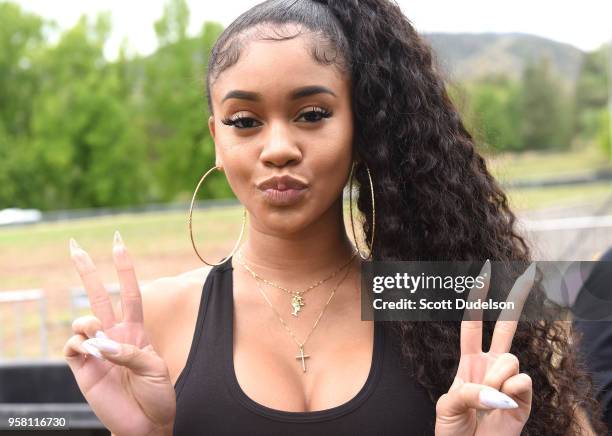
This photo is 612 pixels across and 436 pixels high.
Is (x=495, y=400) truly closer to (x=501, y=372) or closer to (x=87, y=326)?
(x=501, y=372)

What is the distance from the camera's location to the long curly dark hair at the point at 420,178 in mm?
1902

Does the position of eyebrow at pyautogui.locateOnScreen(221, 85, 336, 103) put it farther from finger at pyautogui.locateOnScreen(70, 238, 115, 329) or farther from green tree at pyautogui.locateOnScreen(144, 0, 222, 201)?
green tree at pyautogui.locateOnScreen(144, 0, 222, 201)

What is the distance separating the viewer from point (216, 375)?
182 centimetres

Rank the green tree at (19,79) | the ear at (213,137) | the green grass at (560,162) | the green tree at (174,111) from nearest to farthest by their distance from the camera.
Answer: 1. the ear at (213,137)
2. the green tree at (19,79)
3. the green tree at (174,111)
4. the green grass at (560,162)

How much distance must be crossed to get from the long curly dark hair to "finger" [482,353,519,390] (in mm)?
339

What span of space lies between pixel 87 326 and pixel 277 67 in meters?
0.72

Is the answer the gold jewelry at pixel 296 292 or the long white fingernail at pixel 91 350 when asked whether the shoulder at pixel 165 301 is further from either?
the long white fingernail at pixel 91 350

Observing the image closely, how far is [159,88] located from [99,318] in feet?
132

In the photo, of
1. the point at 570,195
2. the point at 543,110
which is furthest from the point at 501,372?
the point at 543,110

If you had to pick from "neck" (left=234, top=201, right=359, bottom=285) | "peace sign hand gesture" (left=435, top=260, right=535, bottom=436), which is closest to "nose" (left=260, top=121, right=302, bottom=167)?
"neck" (left=234, top=201, right=359, bottom=285)

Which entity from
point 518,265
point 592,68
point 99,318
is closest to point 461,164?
point 518,265

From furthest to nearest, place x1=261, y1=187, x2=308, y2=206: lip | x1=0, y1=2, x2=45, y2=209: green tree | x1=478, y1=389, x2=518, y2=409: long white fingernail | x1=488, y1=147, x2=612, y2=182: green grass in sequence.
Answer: x1=488, y1=147, x2=612, y2=182: green grass → x1=0, y1=2, x2=45, y2=209: green tree → x1=261, y1=187, x2=308, y2=206: lip → x1=478, y1=389, x2=518, y2=409: long white fingernail

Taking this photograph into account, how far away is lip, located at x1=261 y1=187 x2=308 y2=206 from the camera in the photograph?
179 centimetres

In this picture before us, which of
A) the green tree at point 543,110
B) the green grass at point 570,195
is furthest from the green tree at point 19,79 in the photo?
the green tree at point 543,110
